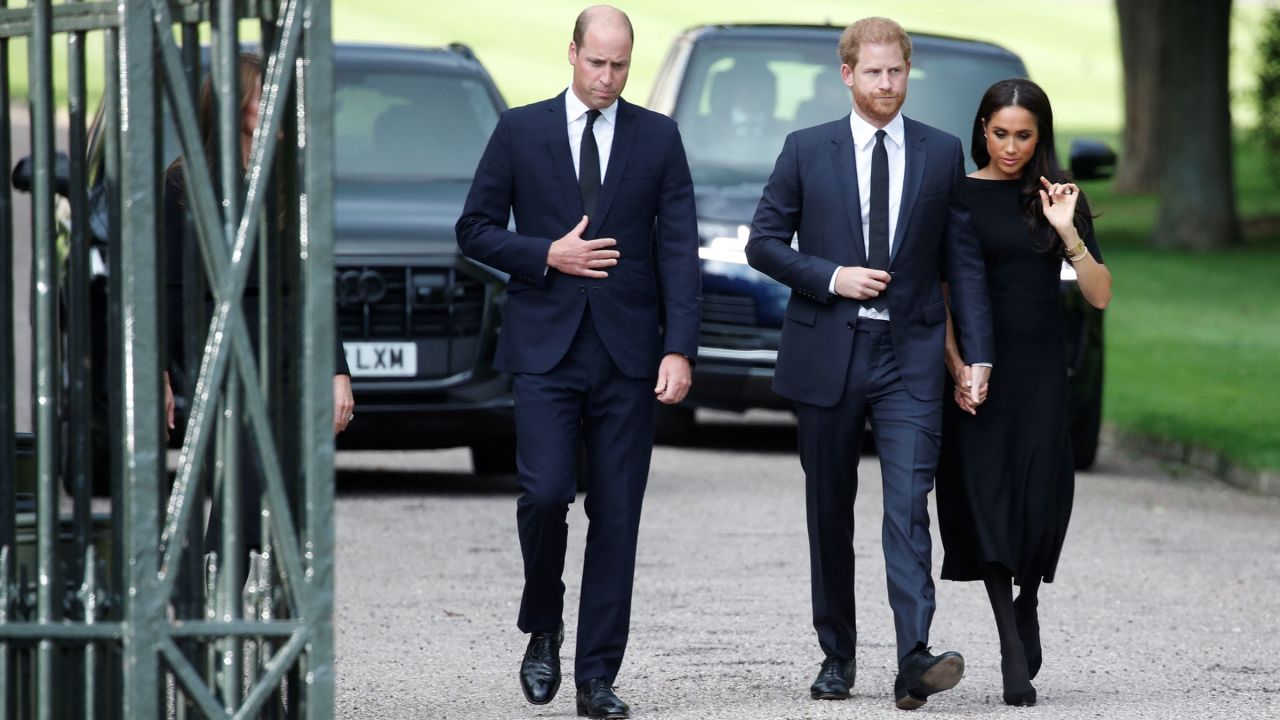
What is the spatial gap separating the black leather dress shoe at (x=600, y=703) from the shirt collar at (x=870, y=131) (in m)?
1.65

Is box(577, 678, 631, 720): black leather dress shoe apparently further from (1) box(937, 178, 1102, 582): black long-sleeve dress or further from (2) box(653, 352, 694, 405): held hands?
(1) box(937, 178, 1102, 582): black long-sleeve dress

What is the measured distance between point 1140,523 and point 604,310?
4862mm

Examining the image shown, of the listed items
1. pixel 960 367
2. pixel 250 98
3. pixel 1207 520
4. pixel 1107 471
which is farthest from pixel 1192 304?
pixel 250 98

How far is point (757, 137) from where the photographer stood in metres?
12.8

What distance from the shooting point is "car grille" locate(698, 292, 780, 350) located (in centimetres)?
1200

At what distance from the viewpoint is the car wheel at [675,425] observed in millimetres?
13352

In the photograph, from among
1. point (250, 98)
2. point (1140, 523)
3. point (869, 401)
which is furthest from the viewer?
point (1140, 523)

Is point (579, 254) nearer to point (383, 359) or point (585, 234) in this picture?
point (585, 234)

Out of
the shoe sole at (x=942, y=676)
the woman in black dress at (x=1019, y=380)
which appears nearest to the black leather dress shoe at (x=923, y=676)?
the shoe sole at (x=942, y=676)

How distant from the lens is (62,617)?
16.2 ft

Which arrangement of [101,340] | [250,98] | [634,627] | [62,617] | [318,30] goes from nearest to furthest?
[318,30], [62,617], [250,98], [634,627], [101,340]

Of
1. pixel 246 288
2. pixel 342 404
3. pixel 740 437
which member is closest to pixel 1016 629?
pixel 342 404

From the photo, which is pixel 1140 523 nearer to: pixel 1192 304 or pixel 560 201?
pixel 560 201

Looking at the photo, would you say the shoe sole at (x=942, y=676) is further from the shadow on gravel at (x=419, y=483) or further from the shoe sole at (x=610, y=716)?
the shadow on gravel at (x=419, y=483)
